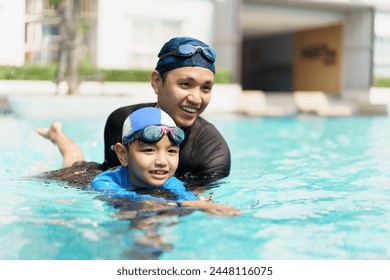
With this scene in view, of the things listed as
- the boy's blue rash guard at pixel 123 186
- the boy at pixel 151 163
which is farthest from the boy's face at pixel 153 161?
the boy's blue rash guard at pixel 123 186

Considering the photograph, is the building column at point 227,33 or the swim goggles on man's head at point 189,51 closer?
the swim goggles on man's head at point 189,51

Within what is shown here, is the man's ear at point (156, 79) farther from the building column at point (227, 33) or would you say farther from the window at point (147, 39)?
the building column at point (227, 33)

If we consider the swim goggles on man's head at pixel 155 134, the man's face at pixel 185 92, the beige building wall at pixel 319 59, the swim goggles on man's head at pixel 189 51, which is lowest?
the swim goggles on man's head at pixel 155 134

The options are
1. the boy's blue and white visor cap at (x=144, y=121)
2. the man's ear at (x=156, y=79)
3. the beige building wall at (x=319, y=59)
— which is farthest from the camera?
the beige building wall at (x=319, y=59)

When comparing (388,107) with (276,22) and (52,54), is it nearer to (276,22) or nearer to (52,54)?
(276,22)

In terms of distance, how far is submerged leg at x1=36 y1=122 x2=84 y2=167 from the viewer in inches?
226

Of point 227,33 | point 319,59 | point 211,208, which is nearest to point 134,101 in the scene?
point 227,33

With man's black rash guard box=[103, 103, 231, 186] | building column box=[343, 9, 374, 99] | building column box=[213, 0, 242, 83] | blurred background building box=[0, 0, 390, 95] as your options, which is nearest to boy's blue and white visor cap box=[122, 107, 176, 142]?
man's black rash guard box=[103, 103, 231, 186]

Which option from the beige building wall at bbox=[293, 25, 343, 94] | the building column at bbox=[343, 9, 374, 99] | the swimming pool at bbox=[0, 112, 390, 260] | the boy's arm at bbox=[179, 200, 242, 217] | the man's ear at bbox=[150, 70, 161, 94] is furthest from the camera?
the beige building wall at bbox=[293, 25, 343, 94]

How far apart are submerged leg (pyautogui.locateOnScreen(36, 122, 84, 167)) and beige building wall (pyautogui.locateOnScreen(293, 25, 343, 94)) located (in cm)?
2224

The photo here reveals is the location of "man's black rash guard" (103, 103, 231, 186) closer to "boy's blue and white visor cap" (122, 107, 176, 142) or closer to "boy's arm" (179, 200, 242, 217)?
"boy's blue and white visor cap" (122, 107, 176, 142)

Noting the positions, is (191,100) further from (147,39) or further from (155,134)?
(147,39)

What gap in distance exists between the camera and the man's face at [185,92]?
420 cm
